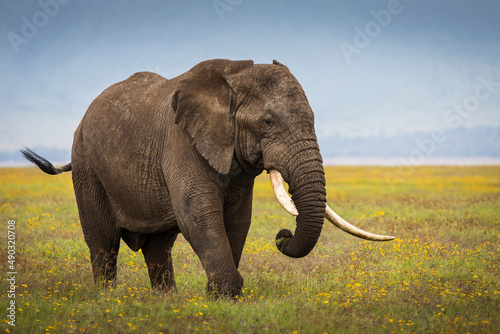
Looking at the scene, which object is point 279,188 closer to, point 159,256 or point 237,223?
point 237,223

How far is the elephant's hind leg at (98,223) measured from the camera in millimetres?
9688

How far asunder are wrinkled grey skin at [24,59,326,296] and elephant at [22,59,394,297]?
13mm

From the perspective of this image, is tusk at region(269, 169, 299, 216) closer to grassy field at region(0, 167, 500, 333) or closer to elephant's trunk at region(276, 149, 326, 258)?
elephant's trunk at region(276, 149, 326, 258)

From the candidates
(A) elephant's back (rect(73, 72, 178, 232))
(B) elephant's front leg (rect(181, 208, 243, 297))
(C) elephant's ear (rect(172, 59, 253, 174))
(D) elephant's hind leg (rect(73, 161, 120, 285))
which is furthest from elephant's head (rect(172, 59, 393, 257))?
(D) elephant's hind leg (rect(73, 161, 120, 285))

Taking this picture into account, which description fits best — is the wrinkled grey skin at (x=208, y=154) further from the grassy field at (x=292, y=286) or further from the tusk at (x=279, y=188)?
the grassy field at (x=292, y=286)

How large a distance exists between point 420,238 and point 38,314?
939 cm

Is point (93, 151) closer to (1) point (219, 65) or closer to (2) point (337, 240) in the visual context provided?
(1) point (219, 65)

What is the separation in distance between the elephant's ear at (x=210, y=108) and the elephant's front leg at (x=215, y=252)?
26.8 inches

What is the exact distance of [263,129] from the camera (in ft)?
23.6

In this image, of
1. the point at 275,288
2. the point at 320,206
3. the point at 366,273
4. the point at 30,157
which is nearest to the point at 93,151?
the point at 30,157

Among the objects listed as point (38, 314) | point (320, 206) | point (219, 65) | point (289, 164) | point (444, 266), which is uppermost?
point (219, 65)

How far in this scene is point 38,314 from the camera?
23.4 feet

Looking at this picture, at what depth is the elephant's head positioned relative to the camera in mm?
6984

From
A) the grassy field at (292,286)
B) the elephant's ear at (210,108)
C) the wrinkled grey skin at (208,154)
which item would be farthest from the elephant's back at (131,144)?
the grassy field at (292,286)
